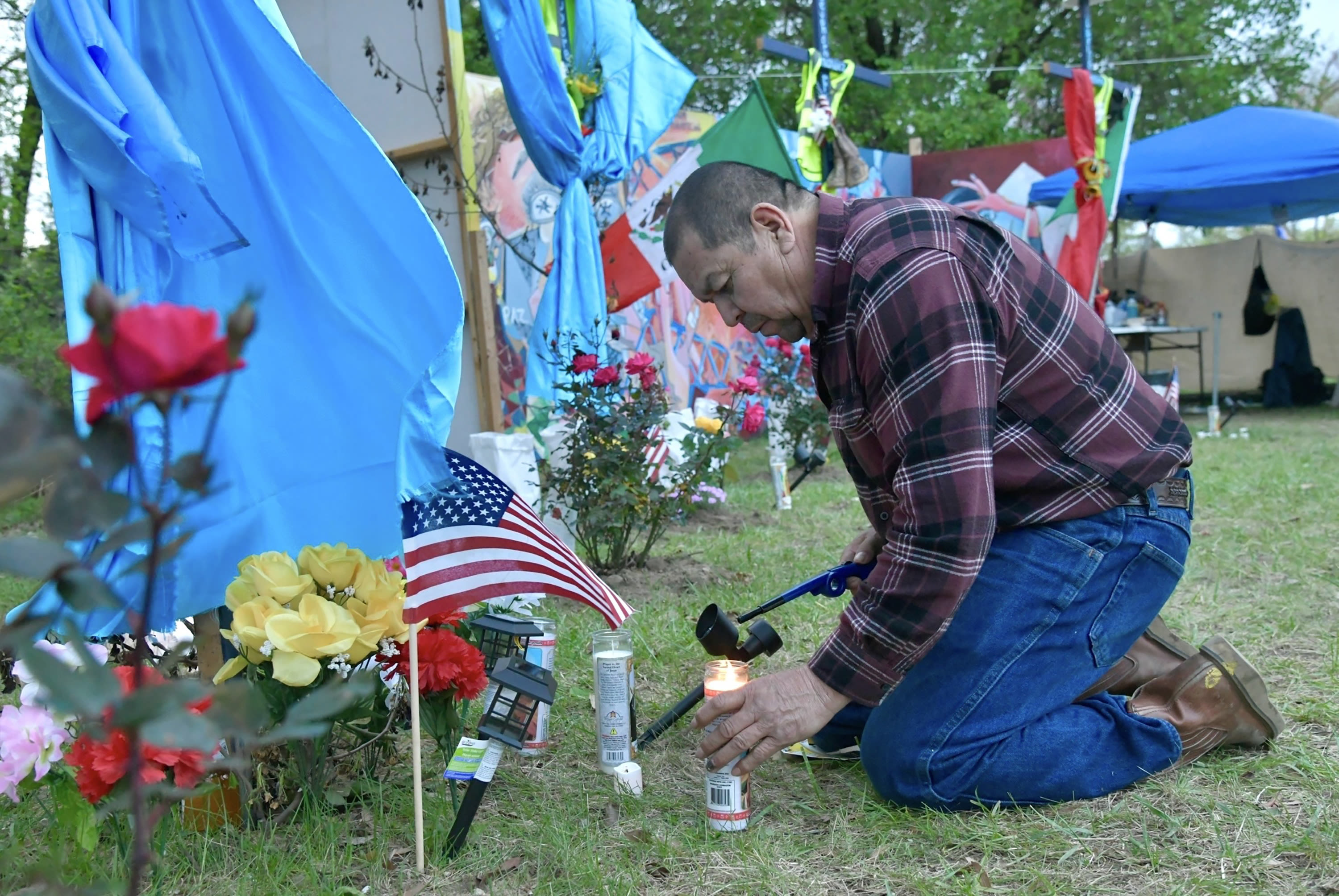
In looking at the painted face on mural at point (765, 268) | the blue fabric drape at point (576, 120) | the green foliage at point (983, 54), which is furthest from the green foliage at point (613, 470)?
the green foliage at point (983, 54)

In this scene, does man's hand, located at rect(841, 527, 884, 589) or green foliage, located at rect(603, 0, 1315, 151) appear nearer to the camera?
man's hand, located at rect(841, 527, 884, 589)

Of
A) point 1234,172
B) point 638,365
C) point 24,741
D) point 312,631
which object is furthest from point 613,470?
point 1234,172

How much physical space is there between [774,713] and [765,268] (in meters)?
0.94

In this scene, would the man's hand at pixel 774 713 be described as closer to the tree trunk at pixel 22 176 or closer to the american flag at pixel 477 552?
the american flag at pixel 477 552

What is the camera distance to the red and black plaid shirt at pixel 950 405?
202 cm

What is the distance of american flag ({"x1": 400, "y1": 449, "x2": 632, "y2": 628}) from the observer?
6.70 feet

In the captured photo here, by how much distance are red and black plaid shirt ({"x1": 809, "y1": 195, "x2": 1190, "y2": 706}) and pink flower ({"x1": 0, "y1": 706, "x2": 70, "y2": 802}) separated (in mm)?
1475

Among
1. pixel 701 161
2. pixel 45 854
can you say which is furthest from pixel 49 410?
pixel 701 161

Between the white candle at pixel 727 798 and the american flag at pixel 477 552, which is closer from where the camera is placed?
the american flag at pixel 477 552

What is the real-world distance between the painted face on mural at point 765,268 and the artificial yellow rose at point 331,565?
36.6 inches

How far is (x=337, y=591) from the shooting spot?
2195 millimetres

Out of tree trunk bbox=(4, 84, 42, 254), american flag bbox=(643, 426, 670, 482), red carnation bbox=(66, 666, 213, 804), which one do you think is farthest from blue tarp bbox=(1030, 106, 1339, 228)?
red carnation bbox=(66, 666, 213, 804)

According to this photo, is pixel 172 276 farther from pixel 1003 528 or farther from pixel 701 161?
pixel 701 161

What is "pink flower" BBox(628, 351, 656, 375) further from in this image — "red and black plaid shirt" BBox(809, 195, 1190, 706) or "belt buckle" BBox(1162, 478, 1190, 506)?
"belt buckle" BBox(1162, 478, 1190, 506)
